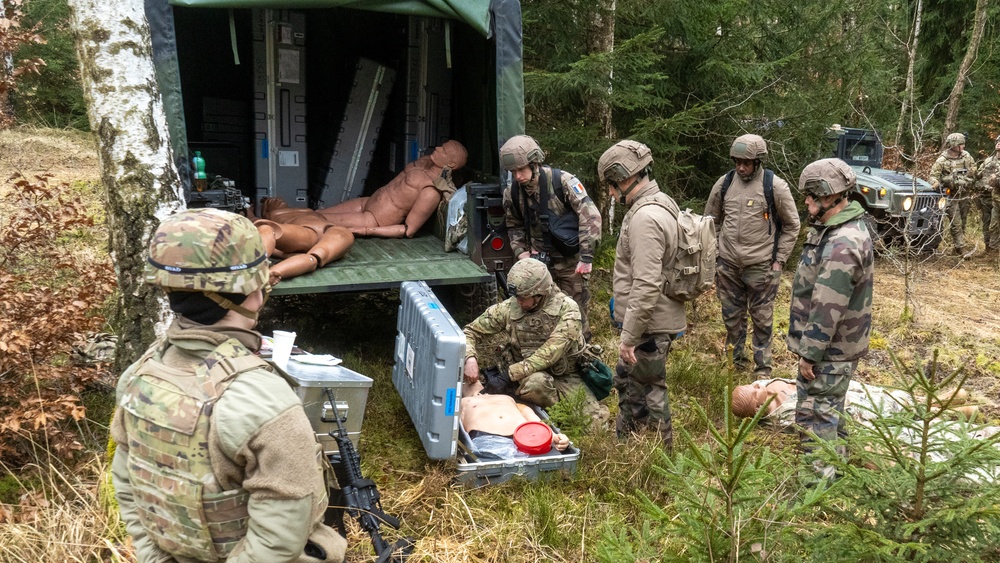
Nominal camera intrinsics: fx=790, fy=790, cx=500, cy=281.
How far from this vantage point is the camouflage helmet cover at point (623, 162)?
4.28m

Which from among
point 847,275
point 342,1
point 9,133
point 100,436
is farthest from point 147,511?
point 9,133

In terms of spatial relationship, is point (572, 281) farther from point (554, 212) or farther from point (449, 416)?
point (449, 416)

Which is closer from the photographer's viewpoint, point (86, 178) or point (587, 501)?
point (587, 501)

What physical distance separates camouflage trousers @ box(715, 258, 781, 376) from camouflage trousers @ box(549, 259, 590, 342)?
100 centimetres

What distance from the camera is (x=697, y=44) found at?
7797 mm

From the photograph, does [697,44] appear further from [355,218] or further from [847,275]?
[847,275]

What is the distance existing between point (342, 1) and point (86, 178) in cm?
802

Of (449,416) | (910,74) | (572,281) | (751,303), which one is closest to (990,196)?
(910,74)

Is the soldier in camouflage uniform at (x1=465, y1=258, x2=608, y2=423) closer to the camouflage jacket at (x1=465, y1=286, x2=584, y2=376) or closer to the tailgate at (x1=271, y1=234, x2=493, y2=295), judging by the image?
the camouflage jacket at (x1=465, y1=286, x2=584, y2=376)

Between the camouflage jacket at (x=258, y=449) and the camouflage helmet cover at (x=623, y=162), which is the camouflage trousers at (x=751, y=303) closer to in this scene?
the camouflage helmet cover at (x=623, y=162)

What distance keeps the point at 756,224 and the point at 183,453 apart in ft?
16.7

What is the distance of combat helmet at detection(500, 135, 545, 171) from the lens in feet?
18.0

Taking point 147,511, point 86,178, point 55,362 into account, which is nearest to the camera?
point 147,511

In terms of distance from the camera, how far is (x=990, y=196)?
10.6 metres
